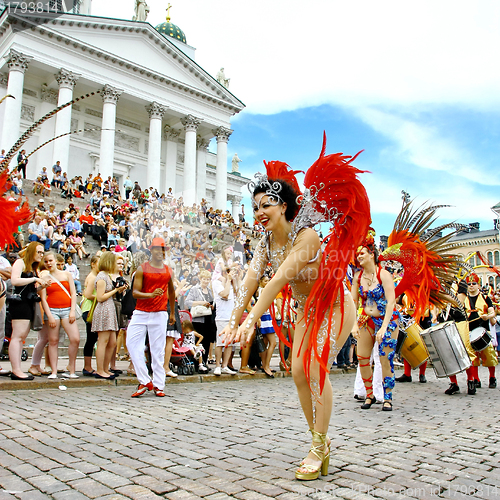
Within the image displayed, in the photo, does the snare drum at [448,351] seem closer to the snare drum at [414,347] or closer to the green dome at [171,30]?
the snare drum at [414,347]

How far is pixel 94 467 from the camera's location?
323cm

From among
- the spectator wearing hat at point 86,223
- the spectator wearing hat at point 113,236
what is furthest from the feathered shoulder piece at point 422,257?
the spectator wearing hat at point 86,223

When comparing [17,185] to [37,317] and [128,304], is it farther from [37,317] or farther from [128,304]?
[37,317]

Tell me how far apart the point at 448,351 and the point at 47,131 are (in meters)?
36.4

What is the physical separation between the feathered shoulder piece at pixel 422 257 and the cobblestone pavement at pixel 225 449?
5.31 ft

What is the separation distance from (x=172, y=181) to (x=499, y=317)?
117 feet

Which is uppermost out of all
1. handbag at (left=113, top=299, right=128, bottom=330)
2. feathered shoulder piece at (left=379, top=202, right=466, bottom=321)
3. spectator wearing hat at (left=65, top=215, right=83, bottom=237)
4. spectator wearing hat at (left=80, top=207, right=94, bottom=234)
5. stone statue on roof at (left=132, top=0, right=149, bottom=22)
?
stone statue on roof at (left=132, top=0, right=149, bottom=22)

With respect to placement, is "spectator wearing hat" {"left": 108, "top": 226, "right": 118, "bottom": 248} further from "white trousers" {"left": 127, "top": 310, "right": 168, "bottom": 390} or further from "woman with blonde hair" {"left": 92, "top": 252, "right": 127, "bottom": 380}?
"white trousers" {"left": 127, "top": 310, "right": 168, "bottom": 390}

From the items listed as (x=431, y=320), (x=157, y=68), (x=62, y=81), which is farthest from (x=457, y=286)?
(x=157, y=68)

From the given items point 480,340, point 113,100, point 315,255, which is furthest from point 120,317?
point 113,100

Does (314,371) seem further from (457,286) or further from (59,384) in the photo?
(457,286)

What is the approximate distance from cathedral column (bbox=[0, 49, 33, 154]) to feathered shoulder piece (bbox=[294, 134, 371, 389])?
1262 inches

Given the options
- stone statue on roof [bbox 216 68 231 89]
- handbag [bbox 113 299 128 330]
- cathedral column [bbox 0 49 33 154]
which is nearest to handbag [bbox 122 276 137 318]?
handbag [bbox 113 299 128 330]

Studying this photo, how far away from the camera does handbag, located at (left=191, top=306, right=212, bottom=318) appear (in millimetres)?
9602
